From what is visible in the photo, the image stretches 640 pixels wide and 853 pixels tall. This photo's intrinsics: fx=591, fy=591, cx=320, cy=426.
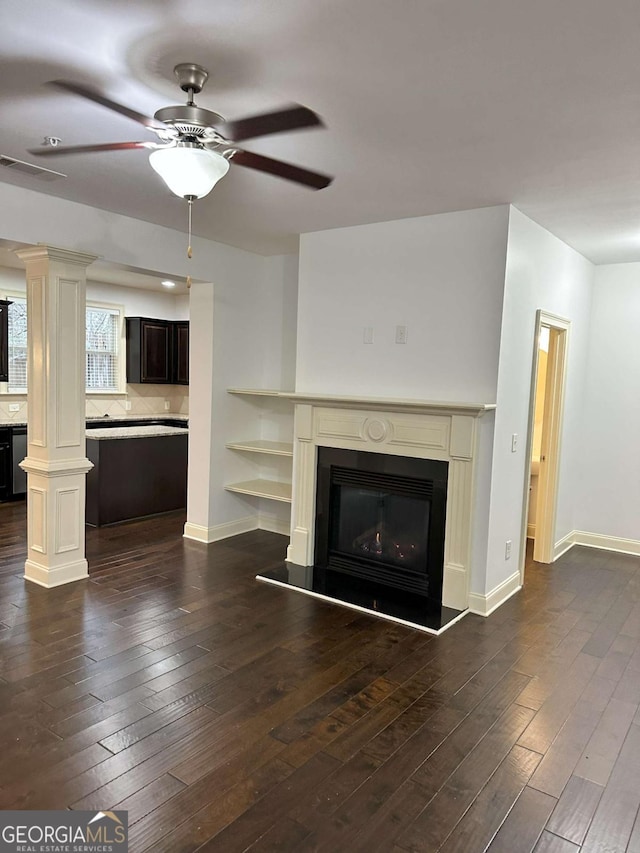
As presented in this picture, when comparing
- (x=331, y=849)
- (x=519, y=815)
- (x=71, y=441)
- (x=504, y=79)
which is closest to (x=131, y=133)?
(x=504, y=79)

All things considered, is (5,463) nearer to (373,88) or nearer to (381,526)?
(381,526)

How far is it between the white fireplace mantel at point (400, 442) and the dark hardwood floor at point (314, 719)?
1.61ft

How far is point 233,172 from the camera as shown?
3287 millimetres

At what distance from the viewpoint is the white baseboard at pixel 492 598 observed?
4.01m

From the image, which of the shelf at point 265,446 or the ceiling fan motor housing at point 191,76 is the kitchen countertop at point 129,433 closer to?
the shelf at point 265,446

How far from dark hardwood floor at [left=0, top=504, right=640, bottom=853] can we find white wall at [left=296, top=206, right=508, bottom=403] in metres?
1.68

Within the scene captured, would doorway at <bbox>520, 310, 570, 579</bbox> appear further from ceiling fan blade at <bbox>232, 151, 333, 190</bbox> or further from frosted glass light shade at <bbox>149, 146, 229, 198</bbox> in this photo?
frosted glass light shade at <bbox>149, 146, 229, 198</bbox>

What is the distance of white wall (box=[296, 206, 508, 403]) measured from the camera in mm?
3949

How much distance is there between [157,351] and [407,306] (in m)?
4.95

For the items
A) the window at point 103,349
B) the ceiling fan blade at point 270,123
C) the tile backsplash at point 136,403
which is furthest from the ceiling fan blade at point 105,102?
the window at point 103,349

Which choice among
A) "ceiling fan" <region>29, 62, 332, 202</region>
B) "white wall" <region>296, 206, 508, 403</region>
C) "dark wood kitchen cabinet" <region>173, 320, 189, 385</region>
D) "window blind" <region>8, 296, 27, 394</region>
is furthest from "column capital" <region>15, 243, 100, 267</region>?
"dark wood kitchen cabinet" <region>173, 320, 189, 385</region>

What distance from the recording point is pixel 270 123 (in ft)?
7.93

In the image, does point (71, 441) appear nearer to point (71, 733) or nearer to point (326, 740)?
point (71, 733)

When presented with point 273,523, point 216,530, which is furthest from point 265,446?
point 216,530
